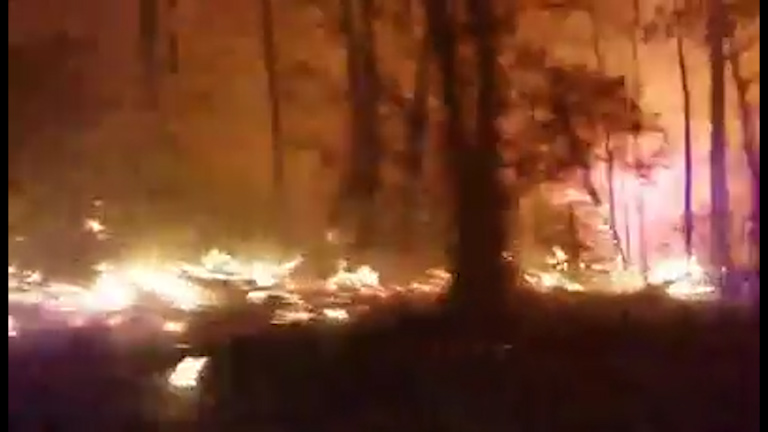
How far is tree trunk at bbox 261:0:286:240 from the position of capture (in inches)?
53.3

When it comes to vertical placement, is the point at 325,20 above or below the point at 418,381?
above

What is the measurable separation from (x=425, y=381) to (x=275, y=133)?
0.36 meters

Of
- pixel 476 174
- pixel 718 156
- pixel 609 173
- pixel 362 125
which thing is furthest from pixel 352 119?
pixel 718 156

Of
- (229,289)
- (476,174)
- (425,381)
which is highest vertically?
(476,174)

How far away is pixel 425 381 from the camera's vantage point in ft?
4.43

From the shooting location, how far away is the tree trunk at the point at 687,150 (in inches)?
54.7

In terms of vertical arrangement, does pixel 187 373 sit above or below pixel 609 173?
below

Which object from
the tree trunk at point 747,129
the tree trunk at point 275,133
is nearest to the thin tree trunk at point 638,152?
the tree trunk at point 747,129

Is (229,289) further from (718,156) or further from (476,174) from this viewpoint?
(718,156)

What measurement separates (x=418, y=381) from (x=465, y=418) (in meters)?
0.07

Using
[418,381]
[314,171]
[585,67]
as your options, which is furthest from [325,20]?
[418,381]

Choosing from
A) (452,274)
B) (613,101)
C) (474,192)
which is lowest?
(452,274)

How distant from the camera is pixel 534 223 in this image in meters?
1.37

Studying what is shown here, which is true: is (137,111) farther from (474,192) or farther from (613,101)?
(613,101)
